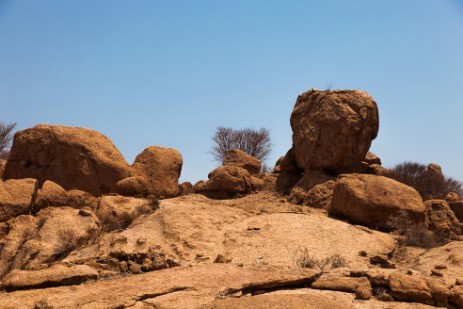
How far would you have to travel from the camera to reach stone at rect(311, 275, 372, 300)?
7.40 meters

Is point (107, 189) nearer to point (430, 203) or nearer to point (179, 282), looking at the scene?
point (179, 282)

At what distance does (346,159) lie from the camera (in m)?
14.0

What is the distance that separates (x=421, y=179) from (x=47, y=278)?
41.2 feet

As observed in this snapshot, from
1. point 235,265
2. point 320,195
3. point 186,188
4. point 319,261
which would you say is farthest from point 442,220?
point 186,188

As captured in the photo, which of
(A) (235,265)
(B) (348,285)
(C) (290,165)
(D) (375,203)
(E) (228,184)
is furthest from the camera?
(C) (290,165)

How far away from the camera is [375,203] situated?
1184 cm

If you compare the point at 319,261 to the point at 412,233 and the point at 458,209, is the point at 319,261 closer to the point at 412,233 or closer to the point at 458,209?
the point at 412,233

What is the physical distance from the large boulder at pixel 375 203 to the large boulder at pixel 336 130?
5.83 feet

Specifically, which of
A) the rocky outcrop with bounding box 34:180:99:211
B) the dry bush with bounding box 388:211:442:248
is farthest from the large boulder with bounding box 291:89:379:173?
the rocky outcrop with bounding box 34:180:99:211

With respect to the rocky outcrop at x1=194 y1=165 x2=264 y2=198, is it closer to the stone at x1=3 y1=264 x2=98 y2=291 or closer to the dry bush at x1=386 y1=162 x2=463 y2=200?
the dry bush at x1=386 y1=162 x2=463 y2=200

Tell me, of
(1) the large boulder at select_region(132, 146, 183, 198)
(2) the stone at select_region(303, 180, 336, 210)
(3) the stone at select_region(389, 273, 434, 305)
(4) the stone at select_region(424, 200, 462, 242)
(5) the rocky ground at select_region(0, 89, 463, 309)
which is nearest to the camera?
(5) the rocky ground at select_region(0, 89, 463, 309)

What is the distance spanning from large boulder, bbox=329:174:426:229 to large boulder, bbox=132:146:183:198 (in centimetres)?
413

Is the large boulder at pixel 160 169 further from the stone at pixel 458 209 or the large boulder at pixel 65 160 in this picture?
the stone at pixel 458 209

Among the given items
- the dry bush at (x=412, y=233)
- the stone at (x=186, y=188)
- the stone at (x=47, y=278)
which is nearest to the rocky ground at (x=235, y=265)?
the stone at (x=47, y=278)
